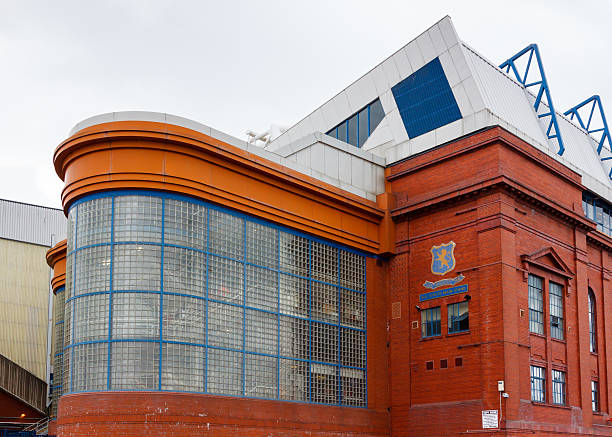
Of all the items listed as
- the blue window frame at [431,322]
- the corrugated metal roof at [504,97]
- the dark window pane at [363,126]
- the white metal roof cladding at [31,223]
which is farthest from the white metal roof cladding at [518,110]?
the white metal roof cladding at [31,223]

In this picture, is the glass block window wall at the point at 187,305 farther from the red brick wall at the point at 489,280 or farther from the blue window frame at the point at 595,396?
the blue window frame at the point at 595,396

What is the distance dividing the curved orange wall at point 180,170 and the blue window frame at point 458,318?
7601 mm

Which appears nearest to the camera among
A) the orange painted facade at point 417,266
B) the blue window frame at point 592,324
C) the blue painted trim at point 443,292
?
the orange painted facade at point 417,266

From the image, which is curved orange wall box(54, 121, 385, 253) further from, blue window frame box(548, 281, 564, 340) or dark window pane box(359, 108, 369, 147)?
blue window frame box(548, 281, 564, 340)

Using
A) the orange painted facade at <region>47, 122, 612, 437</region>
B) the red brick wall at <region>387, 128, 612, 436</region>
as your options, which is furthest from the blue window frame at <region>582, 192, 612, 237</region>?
the red brick wall at <region>387, 128, 612, 436</region>

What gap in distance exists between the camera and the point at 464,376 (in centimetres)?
3528

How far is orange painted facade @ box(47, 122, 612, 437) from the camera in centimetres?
3147

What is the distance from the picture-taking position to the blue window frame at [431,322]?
1467 inches

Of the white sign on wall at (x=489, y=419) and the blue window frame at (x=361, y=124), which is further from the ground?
the blue window frame at (x=361, y=124)

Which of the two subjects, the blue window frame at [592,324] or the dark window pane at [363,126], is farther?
the dark window pane at [363,126]

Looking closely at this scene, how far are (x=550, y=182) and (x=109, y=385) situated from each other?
23938 mm

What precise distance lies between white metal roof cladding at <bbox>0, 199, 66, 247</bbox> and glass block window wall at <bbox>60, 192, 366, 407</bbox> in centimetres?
3137

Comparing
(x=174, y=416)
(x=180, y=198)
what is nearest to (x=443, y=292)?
(x=180, y=198)

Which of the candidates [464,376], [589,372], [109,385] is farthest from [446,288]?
[109,385]
